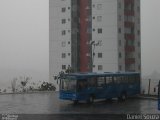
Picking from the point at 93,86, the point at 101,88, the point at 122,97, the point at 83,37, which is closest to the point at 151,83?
the point at 122,97

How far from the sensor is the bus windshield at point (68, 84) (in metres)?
34.7

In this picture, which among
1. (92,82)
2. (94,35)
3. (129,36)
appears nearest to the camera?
(92,82)

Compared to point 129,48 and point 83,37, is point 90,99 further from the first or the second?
point 83,37

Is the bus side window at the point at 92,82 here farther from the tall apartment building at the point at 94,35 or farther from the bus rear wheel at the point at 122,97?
the tall apartment building at the point at 94,35

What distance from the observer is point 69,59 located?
82.4 metres

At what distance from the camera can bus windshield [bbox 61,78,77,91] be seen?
34.7 meters

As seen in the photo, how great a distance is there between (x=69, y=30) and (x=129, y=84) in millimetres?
44559

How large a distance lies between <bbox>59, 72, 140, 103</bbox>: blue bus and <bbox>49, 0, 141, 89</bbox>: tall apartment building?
37639mm

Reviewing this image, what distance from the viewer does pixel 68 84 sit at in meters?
35.1

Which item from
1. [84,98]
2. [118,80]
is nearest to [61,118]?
[84,98]

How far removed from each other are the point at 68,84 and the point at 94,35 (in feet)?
146

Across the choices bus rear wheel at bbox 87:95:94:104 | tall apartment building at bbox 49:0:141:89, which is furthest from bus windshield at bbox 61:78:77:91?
tall apartment building at bbox 49:0:141:89

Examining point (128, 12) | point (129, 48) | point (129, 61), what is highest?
point (128, 12)

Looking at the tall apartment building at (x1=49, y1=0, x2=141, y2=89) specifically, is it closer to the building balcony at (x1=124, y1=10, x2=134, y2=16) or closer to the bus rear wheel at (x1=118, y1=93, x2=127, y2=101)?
the building balcony at (x1=124, y1=10, x2=134, y2=16)
